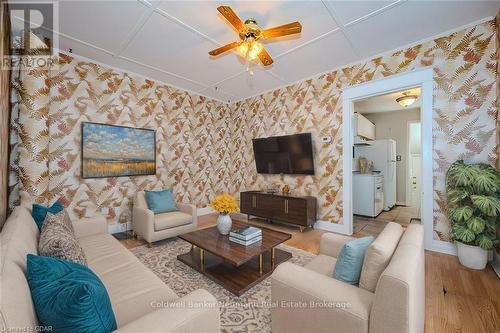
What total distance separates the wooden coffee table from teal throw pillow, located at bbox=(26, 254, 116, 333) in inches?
45.1

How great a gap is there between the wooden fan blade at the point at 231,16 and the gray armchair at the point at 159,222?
2.54 m

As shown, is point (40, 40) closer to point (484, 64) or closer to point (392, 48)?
point (392, 48)

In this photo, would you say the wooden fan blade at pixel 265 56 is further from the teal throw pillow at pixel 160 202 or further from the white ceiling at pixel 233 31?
the teal throw pillow at pixel 160 202

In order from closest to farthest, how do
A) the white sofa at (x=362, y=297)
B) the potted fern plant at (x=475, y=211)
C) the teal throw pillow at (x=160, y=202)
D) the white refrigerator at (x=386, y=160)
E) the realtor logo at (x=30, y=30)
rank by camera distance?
the white sofa at (x=362, y=297)
the potted fern plant at (x=475, y=211)
the realtor logo at (x=30, y=30)
the teal throw pillow at (x=160, y=202)
the white refrigerator at (x=386, y=160)

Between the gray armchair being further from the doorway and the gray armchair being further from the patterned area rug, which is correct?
the doorway

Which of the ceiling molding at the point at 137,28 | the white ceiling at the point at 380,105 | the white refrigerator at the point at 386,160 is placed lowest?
the white refrigerator at the point at 386,160

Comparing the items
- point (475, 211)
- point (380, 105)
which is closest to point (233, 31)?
point (475, 211)

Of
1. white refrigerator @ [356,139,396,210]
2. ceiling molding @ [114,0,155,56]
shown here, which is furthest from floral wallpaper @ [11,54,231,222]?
white refrigerator @ [356,139,396,210]

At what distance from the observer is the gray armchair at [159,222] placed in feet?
Result: 9.53

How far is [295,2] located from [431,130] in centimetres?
240

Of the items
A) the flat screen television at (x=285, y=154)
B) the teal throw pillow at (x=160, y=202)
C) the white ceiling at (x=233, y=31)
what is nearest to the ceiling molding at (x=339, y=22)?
the white ceiling at (x=233, y=31)

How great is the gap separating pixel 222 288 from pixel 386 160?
16.8 feet

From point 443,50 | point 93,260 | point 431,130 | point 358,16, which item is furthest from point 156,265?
point 443,50

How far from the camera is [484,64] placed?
2510 millimetres
